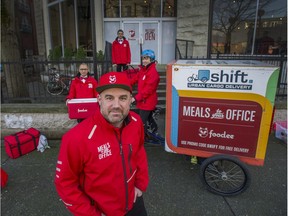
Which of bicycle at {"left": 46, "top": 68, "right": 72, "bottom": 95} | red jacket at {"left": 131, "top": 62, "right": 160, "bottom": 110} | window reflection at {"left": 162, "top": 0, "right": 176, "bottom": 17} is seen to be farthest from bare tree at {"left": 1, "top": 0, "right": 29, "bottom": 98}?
window reflection at {"left": 162, "top": 0, "right": 176, "bottom": 17}

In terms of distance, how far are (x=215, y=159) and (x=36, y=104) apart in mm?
3991

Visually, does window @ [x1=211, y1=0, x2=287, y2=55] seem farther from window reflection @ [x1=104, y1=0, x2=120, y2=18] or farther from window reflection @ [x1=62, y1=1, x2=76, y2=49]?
window reflection @ [x1=62, y1=1, x2=76, y2=49]

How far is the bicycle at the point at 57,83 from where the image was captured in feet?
21.7

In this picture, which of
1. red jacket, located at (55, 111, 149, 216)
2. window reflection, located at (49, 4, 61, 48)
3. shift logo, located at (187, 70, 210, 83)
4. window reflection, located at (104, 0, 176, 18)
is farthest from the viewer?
window reflection, located at (49, 4, 61, 48)

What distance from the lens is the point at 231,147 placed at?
317cm

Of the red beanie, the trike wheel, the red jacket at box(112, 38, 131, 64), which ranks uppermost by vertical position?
the red jacket at box(112, 38, 131, 64)

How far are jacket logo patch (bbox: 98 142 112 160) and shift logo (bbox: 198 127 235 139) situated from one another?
1.87m

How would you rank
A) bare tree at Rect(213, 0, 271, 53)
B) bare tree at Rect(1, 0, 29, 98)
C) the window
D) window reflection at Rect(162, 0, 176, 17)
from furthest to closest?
window reflection at Rect(162, 0, 176, 17) < bare tree at Rect(213, 0, 271, 53) < the window < bare tree at Rect(1, 0, 29, 98)

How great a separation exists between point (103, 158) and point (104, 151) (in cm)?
5

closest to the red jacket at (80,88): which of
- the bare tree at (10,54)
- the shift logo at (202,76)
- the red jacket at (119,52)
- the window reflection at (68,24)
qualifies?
the shift logo at (202,76)

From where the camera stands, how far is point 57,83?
679 centimetres

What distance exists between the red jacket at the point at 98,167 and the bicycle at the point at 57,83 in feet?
17.3

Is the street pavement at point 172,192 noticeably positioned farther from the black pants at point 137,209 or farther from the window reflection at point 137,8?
the window reflection at point 137,8

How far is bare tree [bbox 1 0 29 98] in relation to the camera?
18.8 feet
